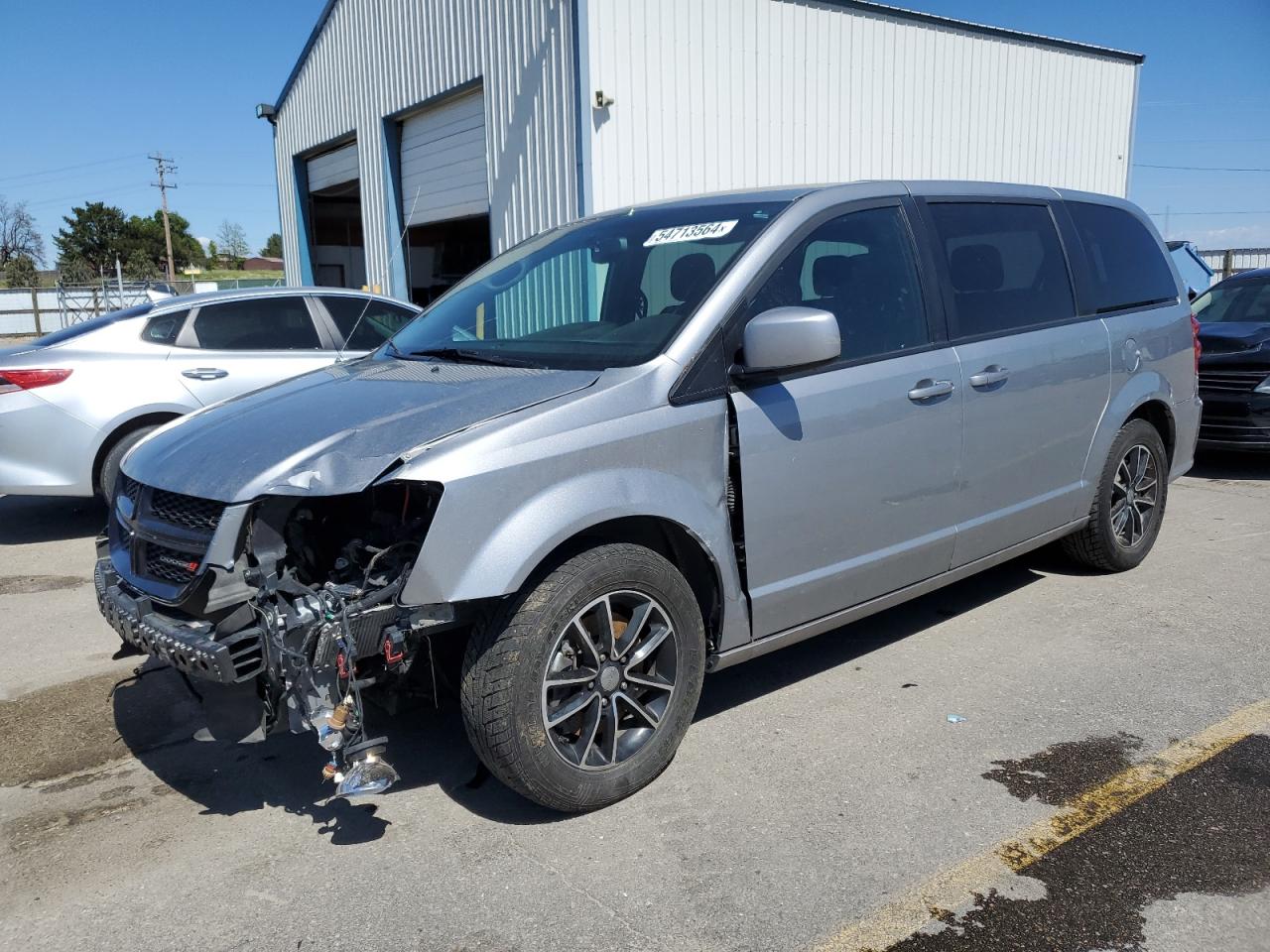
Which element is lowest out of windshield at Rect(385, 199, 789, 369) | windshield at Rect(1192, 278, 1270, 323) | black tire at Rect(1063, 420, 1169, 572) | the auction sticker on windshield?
black tire at Rect(1063, 420, 1169, 572)

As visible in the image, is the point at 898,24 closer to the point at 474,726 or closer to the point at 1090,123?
the point at 1090,123

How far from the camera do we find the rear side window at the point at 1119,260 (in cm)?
502

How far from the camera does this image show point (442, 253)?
53.9 feet

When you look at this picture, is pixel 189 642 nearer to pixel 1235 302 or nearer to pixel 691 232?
pixel 691 232

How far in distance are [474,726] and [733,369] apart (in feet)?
4.62

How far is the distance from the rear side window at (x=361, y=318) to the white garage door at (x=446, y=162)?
4.68 m

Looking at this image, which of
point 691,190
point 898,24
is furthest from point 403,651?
point 898,24

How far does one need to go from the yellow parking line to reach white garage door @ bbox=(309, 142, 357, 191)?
1509cm

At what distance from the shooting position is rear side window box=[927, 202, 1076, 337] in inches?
167

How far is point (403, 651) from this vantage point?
9.36ft

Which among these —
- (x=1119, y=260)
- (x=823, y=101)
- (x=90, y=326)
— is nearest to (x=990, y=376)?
(x=1119, y=260)

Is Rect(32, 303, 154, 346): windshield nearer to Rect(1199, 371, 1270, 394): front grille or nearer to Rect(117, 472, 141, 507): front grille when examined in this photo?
Rect(117, 472, 141, 507): front grille

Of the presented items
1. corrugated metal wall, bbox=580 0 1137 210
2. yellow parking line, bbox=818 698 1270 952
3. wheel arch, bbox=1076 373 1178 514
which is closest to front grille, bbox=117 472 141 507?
yellow parking line, bbox=818 698 1270 952

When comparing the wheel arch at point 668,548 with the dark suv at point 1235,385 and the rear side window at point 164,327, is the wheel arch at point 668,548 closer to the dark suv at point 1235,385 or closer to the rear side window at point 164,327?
the rear side window at point 164,327
